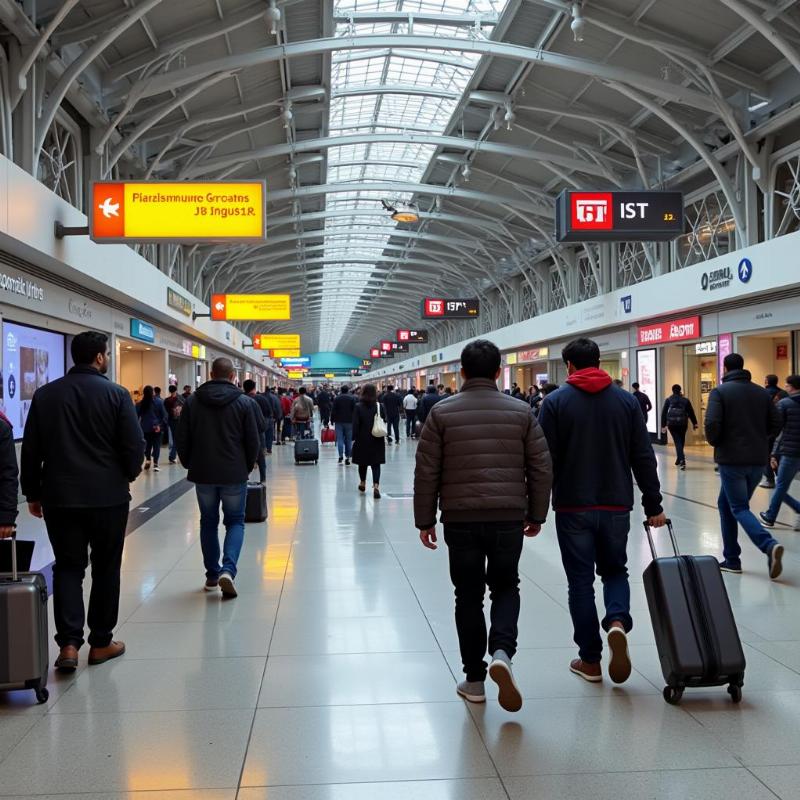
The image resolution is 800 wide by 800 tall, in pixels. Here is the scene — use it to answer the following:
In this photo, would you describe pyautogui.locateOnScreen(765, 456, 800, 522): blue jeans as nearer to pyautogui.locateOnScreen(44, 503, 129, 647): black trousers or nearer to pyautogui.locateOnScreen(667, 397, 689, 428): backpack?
pyautogui.locateOnScreen(44, 503, 129, 647): black trousers

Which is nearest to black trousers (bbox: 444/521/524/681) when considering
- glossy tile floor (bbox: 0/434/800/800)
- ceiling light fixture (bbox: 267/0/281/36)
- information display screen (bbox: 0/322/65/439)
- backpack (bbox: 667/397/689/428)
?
glossy tile floor (bbox: 0/434/800/800)

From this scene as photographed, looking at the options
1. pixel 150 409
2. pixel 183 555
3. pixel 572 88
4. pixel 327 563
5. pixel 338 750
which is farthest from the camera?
pixel 572 88

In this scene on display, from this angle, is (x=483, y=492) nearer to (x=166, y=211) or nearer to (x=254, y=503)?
(x=254, y=503)

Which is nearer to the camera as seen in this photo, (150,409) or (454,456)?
(454,456)

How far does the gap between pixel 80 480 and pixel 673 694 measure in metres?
3.23

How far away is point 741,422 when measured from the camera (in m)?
6.51

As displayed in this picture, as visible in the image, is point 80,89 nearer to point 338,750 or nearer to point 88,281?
point 88,281

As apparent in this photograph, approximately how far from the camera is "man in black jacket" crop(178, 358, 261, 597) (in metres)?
5.95

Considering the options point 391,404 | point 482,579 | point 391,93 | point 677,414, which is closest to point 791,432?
point 482,579

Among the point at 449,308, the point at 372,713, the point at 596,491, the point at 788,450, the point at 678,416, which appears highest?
the point at 449,308

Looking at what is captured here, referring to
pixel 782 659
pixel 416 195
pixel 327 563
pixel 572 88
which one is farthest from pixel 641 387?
pixel 782 659

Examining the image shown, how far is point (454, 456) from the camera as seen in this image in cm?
369

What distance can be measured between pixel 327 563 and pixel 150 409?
32.6 feet

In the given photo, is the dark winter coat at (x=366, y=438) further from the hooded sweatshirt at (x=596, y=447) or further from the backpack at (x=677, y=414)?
the hooded sweatshirt at (x=596, y=447)
